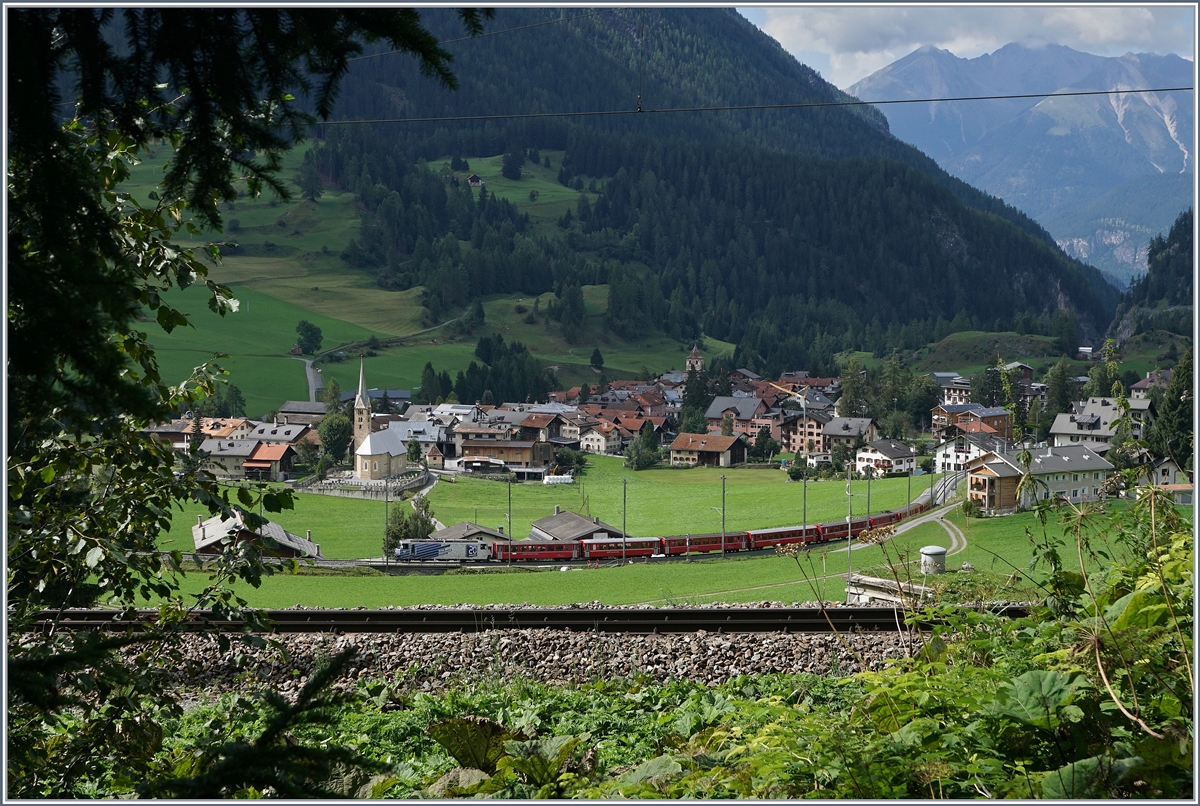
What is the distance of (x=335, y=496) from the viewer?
2791 cm

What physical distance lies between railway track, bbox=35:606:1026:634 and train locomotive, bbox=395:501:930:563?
33.9ft

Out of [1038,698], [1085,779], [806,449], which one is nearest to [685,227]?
[806,449]

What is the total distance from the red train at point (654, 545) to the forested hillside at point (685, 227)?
49577mm

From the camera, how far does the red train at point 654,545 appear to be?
16.3 meters

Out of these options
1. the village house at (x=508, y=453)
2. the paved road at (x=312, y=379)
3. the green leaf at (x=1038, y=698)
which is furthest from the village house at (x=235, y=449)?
the green leaf at (x=1038, y=698)

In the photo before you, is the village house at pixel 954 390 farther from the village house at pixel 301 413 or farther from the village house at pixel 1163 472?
the village house at pixel 1163 472

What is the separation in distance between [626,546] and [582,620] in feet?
37.0

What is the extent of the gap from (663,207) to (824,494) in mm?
84697

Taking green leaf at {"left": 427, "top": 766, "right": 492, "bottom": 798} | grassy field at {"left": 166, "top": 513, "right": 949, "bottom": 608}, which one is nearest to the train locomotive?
grassy field at {"left": 166, "top": 513, "right": 949, "bottom": 608}

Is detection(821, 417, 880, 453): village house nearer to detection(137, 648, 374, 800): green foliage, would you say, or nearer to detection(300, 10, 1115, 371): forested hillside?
detection(300, 10, 1115, 371): forested hillside

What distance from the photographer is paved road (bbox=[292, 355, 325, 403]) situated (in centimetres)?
4841

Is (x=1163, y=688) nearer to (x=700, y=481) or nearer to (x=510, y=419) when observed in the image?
(x=700, y=481)

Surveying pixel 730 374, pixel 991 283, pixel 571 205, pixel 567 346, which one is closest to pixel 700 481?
pixel 730 374

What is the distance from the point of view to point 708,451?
115 ft
